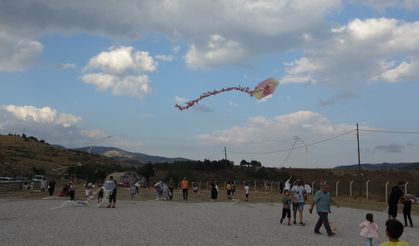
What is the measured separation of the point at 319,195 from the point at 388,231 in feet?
33.0

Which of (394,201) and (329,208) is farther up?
(394,201)

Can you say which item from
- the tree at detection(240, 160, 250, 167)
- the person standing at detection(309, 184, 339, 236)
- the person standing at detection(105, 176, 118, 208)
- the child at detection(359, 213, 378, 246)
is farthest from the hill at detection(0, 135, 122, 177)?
the child at detection(359, 213, 378, 246)

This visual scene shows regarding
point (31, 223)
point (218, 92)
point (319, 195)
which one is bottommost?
point (31, 223)

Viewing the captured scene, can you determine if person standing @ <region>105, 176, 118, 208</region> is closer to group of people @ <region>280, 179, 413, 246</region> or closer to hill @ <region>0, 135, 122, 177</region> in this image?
group of people @ <region>280, 179, 413, 246</region>

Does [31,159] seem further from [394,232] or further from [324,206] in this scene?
[394,232]

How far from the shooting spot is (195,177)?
78.1 meters

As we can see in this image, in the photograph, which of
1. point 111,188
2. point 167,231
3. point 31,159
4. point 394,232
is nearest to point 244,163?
point 31,159

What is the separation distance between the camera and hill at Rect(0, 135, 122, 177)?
81369 mm

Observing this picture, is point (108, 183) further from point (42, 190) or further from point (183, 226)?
point (42, 190)

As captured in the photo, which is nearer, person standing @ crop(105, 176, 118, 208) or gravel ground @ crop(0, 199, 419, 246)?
gravel ground @ crop(0, 199, 419, 246)

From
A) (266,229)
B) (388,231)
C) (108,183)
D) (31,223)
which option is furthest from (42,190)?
(388,231)

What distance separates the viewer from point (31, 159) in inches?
3871

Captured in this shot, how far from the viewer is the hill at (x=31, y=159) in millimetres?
81369

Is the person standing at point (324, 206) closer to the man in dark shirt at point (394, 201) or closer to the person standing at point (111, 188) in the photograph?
the man in dark shirt at point (394, 201)
